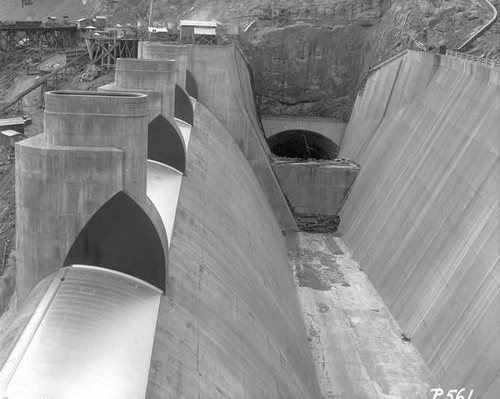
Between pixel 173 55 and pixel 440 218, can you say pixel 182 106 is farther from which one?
pixel 440 218

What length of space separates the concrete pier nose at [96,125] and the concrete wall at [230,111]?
22.3m

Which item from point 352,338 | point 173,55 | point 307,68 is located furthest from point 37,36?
point 352,338

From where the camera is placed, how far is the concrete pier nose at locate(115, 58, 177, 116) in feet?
74.9

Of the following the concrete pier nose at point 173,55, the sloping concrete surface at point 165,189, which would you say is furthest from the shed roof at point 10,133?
the sloping concrete surface at point 165,189

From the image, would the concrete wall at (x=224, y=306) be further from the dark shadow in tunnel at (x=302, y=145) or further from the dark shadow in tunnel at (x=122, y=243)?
the dark shadow in tunnel at (x=302, y=145)

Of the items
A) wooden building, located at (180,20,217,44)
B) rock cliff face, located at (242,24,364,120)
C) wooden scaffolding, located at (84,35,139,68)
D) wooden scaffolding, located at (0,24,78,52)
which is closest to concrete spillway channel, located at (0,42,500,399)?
wooden building, located at (180,20,217,44)

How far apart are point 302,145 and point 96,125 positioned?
125ft

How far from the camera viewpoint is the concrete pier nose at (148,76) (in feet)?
74.9

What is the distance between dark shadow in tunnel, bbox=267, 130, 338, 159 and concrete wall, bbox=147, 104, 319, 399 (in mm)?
20403

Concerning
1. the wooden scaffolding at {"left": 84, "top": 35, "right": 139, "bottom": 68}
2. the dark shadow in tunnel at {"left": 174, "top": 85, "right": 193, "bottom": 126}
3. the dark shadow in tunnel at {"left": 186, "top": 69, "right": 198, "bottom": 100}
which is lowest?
the wooden scaffolding at {"left": 84, "top": 35, "right": 139, "bottom": 68}

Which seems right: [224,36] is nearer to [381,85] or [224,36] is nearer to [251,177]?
[381,85]

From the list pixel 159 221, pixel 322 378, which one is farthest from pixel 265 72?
pixel 159 221

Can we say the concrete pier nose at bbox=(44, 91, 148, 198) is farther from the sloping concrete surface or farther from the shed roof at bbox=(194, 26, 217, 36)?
the shed roof at bbox=(194, 26, 217, 36)

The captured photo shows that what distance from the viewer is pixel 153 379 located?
10656 mm
